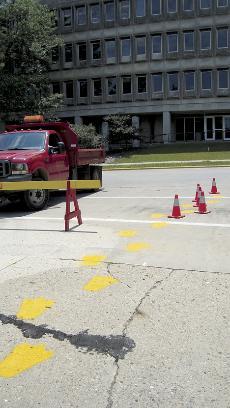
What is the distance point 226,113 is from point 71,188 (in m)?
42.2

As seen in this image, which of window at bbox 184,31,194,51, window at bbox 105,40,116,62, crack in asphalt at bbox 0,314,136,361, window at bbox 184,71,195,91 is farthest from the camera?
window at bbox 105,40,116,62

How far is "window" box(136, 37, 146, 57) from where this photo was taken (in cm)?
4688

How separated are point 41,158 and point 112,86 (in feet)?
126

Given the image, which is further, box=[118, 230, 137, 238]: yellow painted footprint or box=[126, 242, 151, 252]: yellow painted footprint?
box=[118, 230, 137, 238]: yellow painted footprint

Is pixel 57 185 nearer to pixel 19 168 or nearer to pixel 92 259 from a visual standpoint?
pixel 19 168

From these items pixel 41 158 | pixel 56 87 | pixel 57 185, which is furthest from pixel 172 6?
pixel 57 185

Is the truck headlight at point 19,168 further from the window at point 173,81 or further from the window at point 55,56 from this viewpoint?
the window at point 55,56

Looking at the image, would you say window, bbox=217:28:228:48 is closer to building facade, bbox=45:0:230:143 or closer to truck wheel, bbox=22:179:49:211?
building facade, bbox=45:0:230:143

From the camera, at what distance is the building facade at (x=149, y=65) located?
45.7 meters

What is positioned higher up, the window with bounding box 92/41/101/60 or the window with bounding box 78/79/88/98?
the window with bounding box 92/41/101/60

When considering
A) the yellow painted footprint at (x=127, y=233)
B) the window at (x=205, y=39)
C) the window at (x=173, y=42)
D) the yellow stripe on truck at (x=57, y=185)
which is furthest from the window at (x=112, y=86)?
the yellow painted footprint at (x=127, y=233)

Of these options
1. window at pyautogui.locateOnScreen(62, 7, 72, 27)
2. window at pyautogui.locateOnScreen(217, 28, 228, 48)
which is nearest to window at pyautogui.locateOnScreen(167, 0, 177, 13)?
window at pyautogui.locateOnScreen(217, 28, 228, 48)

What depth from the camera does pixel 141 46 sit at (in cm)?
4697

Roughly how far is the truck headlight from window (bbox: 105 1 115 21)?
40.5 metres
